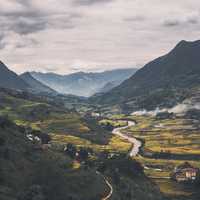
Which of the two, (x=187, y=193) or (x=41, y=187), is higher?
(x=41, y=187)

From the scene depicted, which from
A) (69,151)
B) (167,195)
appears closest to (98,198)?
(167,195)

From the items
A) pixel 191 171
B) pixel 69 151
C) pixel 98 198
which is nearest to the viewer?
pixel 98 198

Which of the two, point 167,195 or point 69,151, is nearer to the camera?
point 167,195

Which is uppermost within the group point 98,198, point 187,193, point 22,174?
point 22,174

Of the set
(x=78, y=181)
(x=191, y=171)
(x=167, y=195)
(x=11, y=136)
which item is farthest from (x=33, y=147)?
(x=191, y=171)

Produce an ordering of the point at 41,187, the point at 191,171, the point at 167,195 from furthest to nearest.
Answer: the point at 191,171 → the point at 167,195 → the point at 41,187

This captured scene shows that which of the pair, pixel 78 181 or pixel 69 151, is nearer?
pixel 78 181

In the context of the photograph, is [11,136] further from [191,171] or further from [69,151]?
[191,171]

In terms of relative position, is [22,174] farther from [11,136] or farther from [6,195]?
[11,136]

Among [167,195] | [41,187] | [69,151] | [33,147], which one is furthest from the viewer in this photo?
[69,151]
